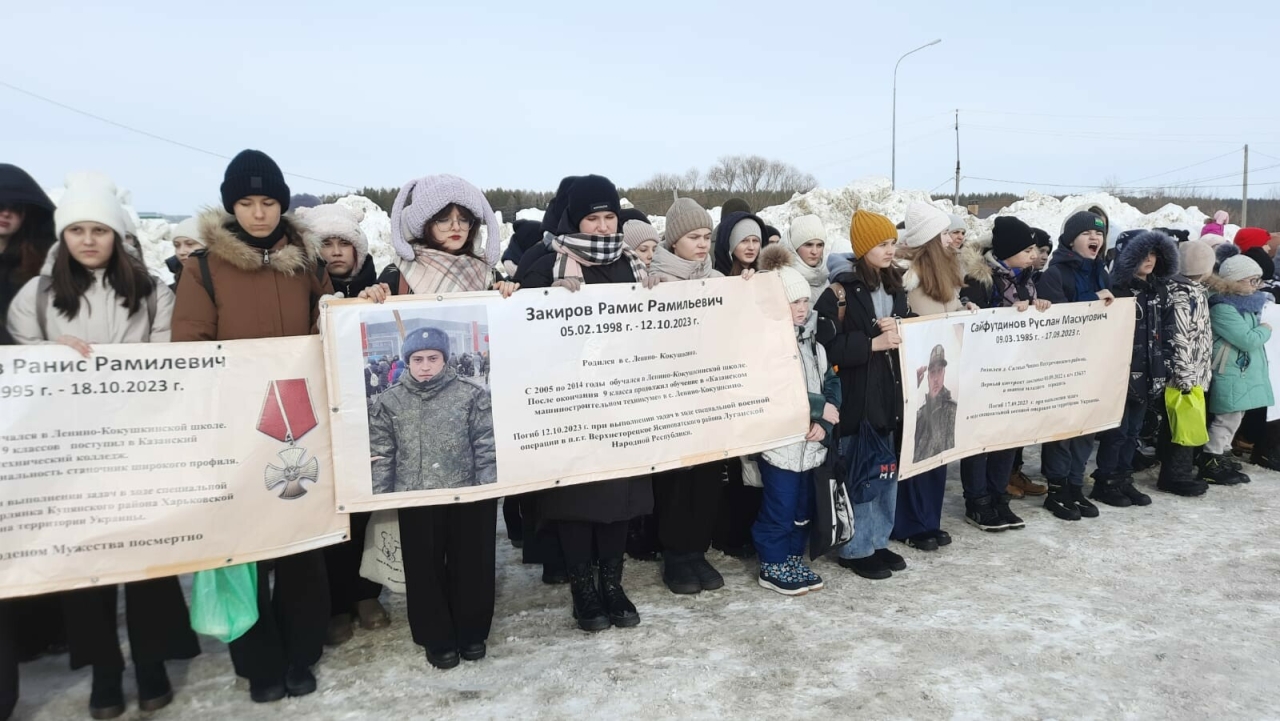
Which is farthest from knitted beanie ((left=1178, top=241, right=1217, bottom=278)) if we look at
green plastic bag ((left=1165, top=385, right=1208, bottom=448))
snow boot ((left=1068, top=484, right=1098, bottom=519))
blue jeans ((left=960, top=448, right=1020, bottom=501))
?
blue jeans ((left=960, top=448, right=1020, bottom=501))

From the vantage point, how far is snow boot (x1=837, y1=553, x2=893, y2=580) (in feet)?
15.2

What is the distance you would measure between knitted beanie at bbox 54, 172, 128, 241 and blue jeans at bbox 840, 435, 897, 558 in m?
3.87

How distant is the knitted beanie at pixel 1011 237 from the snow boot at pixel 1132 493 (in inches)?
79.1

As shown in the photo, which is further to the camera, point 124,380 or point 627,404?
point 627,404

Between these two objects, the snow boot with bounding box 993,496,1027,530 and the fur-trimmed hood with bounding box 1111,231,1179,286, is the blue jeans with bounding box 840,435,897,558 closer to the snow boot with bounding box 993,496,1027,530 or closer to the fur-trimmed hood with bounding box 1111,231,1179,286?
the snow boot with bounding box 993,496,1027,530

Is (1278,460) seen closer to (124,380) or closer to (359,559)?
(359,559)

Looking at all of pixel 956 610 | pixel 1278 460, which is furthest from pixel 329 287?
pixel 1278 460

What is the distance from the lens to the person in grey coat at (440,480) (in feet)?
11.7

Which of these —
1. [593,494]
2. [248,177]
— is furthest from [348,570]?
[248,177]

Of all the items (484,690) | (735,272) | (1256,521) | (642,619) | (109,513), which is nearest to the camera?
(109,513)

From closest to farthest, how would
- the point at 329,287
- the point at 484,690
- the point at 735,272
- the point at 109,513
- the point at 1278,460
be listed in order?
the point at 109,513
the point at 484,690
the point at 329,287
the point at 735,272
the point at 1278,460

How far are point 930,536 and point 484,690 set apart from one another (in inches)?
124

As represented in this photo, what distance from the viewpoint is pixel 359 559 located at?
13.8ft

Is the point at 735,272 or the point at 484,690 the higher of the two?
the point at 735,272
